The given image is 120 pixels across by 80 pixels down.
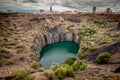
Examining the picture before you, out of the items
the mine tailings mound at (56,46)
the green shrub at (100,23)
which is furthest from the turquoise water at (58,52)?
the green shrub at (100,23)

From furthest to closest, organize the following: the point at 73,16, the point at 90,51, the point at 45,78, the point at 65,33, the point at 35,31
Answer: the point at 73,16
the point at 65,33
the point at 35,31
the point at 90,51
the point at 45,78

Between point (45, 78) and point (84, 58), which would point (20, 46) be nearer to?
point (84, 58)

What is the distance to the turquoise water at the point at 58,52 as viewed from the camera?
5646 cm

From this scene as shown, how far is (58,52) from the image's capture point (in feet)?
215

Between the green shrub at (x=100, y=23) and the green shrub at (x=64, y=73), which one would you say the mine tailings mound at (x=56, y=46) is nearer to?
the green shrub at (x=100, y=23)

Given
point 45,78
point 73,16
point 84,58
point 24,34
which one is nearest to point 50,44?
point 24,34

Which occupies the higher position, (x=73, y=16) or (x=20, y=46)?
(x=73, y=16)

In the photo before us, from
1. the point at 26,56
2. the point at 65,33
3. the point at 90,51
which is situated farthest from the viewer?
the point at 65,33

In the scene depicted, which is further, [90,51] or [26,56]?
[90,51]

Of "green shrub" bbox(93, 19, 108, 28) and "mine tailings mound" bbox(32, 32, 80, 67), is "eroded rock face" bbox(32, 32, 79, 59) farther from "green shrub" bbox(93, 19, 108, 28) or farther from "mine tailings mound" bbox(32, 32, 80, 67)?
"green shrub" bbox(93, 19, 108, 28)

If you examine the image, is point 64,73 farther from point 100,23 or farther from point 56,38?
point 100,23

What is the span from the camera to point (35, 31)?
69.8m

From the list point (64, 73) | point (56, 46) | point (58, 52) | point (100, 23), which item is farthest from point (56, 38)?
point (64, 73)

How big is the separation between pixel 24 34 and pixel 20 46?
51.9 feet
